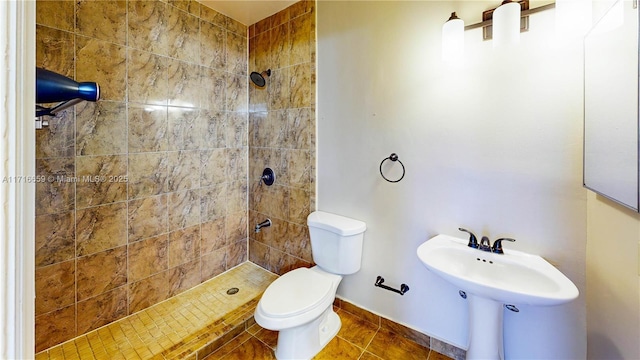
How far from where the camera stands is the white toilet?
135 cm

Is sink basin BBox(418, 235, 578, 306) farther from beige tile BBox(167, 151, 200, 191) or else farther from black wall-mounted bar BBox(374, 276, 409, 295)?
beige tile BBox(167, 151, 200, 191)

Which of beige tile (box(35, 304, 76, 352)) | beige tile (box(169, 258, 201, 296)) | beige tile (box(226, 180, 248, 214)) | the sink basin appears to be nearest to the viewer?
the sink basin

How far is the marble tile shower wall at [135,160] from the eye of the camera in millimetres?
1471

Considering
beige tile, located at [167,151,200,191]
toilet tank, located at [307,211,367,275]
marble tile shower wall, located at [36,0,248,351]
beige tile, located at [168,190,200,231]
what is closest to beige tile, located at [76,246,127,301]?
marble tile shower wall, located at [36,0,248,351]

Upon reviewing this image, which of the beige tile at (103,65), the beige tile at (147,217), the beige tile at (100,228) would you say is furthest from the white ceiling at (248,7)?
the beige tile at (100,228)

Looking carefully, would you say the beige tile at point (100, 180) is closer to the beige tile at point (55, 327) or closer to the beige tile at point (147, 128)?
the beige tile at point (147, 128)

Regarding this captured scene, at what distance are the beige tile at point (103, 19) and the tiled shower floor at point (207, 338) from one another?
190 centimetres

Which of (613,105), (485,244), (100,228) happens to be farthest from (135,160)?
(613,105)

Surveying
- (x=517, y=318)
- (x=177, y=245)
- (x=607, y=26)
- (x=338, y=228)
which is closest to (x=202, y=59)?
(x=177, y=245)

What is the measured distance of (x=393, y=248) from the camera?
5.44ft

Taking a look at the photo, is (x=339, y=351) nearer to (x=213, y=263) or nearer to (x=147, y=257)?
(x=213, y=263)

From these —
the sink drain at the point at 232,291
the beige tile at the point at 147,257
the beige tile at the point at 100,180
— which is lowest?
the sink drain at the point at 232,291

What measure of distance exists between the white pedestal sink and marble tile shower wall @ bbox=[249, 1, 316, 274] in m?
1.05

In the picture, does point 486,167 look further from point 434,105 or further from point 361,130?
point 361,130
